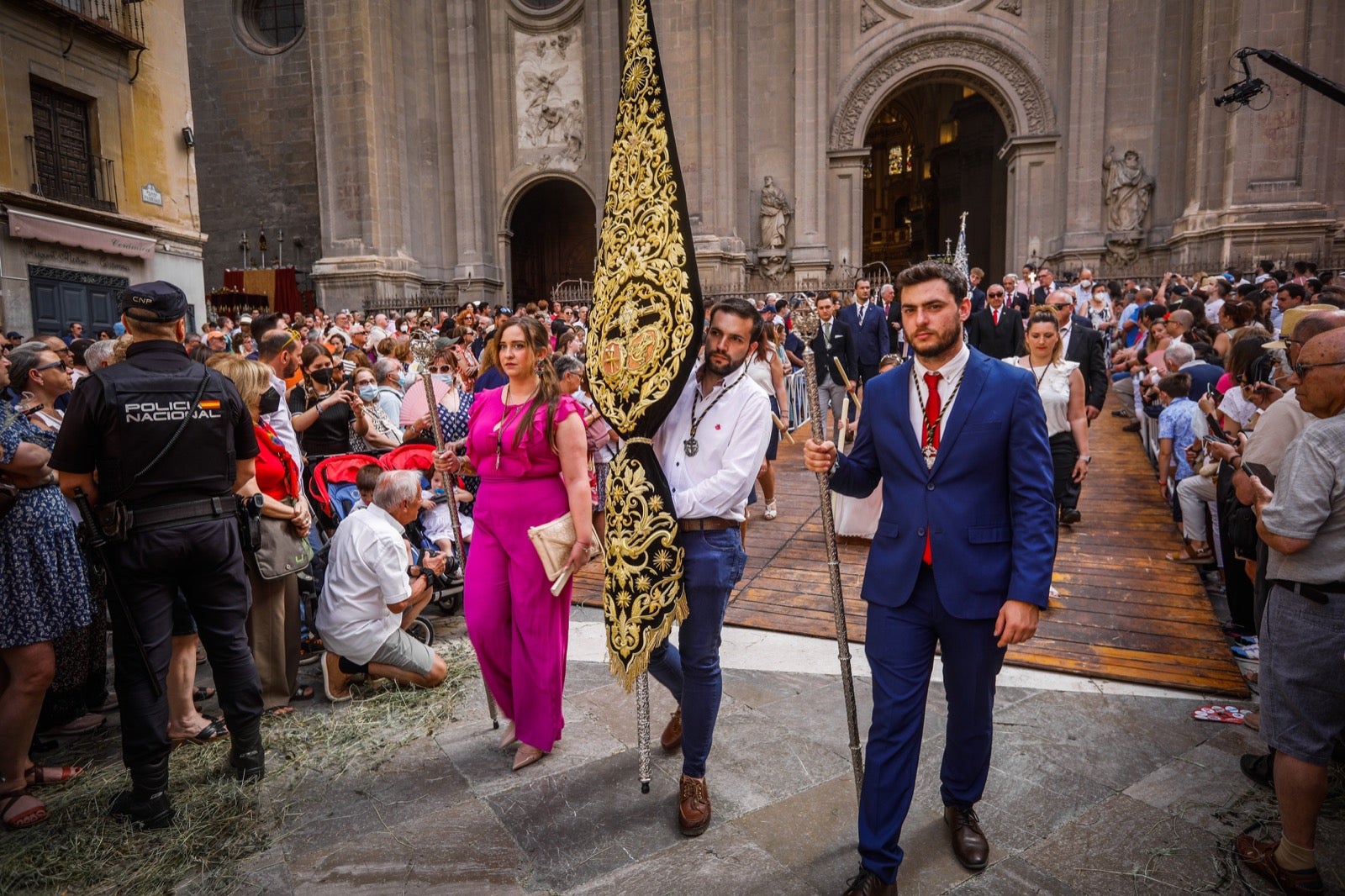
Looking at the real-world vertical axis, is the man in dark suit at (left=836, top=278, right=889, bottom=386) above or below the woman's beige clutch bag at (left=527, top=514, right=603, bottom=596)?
above

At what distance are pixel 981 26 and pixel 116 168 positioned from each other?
794 inches

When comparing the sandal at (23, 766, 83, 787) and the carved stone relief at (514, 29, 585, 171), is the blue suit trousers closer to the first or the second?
the sandal at (23, 766, 83, 787)

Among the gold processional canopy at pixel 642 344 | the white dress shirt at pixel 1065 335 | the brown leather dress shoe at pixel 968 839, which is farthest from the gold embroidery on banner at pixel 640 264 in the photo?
the white dress shirt at pixel 1065 335

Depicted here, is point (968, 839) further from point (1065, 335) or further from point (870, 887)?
point (1065, 335)

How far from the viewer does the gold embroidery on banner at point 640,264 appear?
3.18m

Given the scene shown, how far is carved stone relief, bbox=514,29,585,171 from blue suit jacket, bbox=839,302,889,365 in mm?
15117

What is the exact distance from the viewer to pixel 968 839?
2.93 metres

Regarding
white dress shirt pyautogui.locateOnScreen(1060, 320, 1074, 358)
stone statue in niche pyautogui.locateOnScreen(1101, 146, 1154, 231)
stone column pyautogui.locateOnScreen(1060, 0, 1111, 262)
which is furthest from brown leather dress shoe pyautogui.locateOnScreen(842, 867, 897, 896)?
stone statue in niche pyautogui.locateOnScreen(1101, 146, 1154, 231)

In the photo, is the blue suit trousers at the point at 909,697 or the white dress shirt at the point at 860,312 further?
the white dress shirt at the point at 860,312

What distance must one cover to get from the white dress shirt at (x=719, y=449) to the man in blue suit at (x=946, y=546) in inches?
14.0

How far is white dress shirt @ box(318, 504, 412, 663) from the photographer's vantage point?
444 centimetres

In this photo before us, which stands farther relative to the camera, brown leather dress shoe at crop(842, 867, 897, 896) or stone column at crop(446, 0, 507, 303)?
stone column at crop(446, 0, 507, 303)

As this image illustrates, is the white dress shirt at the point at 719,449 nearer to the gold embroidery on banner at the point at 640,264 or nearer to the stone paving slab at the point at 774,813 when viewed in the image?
the gold embroidery on banner at the point at 640,264

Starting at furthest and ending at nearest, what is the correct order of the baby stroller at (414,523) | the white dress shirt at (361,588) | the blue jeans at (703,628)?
the baby stroller at (414,523) → the white dress shirt at (361,588) → the blue jeans at (703,628)
